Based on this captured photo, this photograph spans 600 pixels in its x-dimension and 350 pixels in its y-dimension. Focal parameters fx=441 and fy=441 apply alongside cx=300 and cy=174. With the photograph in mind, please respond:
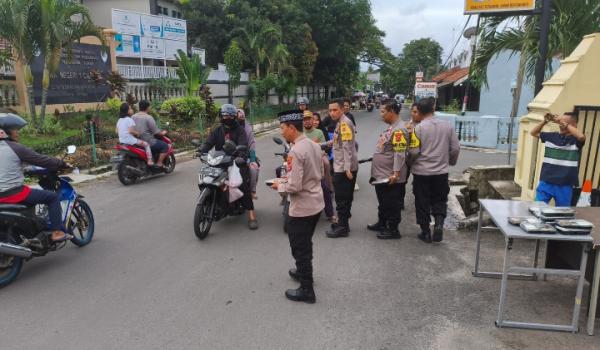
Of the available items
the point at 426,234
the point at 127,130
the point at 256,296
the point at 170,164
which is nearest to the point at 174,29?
the point at 170,164

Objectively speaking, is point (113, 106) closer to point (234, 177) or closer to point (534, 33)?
point (234, 177)

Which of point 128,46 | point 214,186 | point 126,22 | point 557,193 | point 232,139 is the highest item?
point 126,22

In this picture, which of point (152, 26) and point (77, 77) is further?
point (152, 26)

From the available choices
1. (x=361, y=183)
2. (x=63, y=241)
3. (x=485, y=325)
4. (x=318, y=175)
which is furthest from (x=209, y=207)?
(x=361, y=183)

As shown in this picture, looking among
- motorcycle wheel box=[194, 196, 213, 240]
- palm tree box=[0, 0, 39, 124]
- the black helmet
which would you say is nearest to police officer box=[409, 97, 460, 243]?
motorcycle wheel box=[194, 196, 213, 240]

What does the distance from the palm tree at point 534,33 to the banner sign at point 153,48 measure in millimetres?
16977

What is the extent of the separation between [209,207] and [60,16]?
8.13 meters

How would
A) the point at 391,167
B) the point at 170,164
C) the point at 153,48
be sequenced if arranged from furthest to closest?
1. the point at 153,48
2. the point at 170,164
3. the point at 391,167

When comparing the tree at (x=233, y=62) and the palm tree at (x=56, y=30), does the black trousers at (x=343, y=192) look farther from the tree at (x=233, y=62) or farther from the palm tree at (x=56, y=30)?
the tree at (x=233, y=62)

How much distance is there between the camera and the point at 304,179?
3.88 m

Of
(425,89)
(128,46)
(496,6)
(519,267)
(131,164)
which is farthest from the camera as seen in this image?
(425,89)

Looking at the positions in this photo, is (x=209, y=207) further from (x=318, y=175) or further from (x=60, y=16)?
(x=60, y=16)

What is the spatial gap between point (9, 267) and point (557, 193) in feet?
18.5

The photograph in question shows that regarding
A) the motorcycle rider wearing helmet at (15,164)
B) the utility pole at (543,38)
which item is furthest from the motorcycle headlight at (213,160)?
the utility pole at (543,38)
